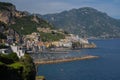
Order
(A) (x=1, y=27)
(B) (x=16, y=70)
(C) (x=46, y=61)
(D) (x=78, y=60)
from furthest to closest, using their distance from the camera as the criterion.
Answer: (A) (x=1, y=27), (D) (x=78, y=60), (C) (x=46, y=61), (B) (x=16, y=70)

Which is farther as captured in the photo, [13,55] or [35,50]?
[35,50]

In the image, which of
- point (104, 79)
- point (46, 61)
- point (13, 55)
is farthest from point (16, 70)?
point (46, 61)

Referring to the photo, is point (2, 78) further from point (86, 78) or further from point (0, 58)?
point (86, 78)

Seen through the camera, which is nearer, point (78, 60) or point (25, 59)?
point (25, 59)

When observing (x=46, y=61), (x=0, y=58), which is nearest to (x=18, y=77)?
(x=0, y=58)

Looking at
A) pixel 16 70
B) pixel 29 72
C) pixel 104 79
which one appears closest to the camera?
pixel 16 70

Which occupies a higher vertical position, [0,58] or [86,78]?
[0,58]

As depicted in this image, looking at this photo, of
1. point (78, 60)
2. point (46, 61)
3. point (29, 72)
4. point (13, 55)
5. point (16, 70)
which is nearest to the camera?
point (16, 70)

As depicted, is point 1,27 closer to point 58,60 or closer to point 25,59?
point 58,60

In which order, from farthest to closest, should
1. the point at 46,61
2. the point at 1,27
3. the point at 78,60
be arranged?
the point at 1,27, the point at 78,60, the point at 46,61
